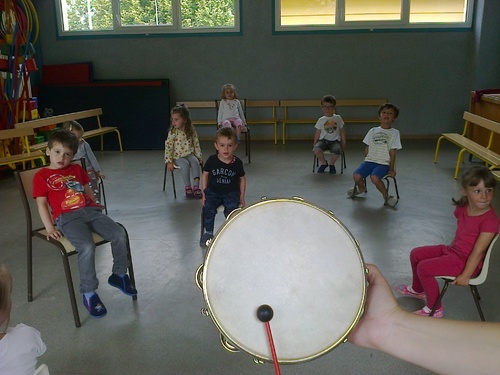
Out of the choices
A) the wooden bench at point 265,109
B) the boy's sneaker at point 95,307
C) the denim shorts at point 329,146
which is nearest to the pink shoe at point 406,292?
the boy's sneaker at point 95,307

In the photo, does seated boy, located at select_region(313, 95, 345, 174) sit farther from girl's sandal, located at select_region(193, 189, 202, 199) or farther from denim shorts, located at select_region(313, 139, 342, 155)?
girl's sandal, located at select_region(193, 189, 202, 199)

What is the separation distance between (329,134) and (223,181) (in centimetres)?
295

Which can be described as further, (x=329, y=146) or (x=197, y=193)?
(x=329, y=146)

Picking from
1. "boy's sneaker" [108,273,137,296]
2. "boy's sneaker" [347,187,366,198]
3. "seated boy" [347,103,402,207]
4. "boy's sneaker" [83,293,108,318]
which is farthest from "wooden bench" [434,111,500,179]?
"boy's sneaker" [83,293,108,318]

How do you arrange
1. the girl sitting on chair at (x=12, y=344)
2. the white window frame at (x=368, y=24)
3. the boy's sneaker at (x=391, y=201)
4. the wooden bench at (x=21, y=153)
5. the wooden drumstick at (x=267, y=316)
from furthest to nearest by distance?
1. the white window frame at (x=368, y=24)
2. the wooden bench at (x=21, y=153)
3. the boy's sneaker at (x=391, y=201)
4. the girl sitting on chair at (x=12, y=344)
5. the wooden drumstick at (x=267, y=316)

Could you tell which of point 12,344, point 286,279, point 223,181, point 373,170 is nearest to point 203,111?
point 373,170

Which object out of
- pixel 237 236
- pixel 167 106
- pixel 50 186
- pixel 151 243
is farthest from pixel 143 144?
pixel 237 236

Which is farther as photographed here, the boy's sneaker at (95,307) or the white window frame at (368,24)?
the white window frame at (368,24)

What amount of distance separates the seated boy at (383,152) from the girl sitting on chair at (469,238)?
2275 mm

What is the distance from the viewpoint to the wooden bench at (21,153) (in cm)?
583

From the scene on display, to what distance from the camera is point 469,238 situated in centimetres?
252

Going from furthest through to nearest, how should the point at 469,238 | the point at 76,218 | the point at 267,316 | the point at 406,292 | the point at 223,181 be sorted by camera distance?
the point at 223,181 < the point at 406,292 < the point at 76,218 < the point at 469,238 < the point at 267,316

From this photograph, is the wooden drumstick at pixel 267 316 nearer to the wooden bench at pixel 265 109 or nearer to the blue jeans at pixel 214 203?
the blue jeans at pixel 214 203

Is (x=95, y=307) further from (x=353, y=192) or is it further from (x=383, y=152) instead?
(x=383, y=152)
